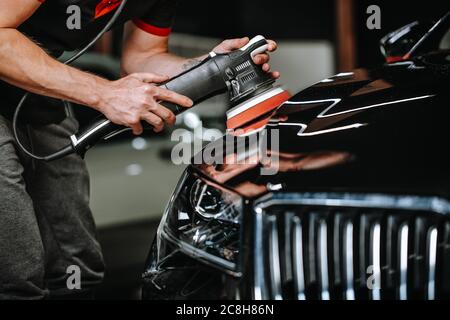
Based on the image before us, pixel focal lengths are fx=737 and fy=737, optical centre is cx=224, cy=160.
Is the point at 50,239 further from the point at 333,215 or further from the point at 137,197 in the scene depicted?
the point at 137,197

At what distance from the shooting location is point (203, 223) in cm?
196

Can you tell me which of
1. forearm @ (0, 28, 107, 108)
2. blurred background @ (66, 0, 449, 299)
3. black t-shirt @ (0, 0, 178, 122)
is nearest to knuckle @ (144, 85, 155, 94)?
forearm @ (0, 28, 107, 108)

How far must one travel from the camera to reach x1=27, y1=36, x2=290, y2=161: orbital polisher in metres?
2.25

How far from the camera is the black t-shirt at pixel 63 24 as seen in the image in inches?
93.8

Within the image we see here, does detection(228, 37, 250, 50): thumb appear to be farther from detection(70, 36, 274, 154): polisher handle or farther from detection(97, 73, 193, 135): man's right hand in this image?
detection(97, 73, 193, 135): man's right hand

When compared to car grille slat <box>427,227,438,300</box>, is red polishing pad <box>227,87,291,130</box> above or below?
above

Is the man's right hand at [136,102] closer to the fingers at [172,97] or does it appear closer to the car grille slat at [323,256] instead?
the fingers at [172,97]

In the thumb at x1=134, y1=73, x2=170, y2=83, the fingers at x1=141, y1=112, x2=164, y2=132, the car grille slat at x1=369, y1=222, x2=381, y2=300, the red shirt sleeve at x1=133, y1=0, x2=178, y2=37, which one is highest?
the red shirt sleeve at x1=133, y1=0, x2=178, y2=37

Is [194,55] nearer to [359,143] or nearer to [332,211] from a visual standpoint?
[359,143]

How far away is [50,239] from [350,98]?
49.9 inches

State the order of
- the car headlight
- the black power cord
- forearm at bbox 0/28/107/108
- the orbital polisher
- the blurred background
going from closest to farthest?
the car headlight, forearm at bbox 0/28/107/108, the orbital polisher, the black power cord, the blurred background

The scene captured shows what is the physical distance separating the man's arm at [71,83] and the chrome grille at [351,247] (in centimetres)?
60

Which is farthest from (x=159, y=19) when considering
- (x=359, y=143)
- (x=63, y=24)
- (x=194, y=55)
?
(x=194, y=55)

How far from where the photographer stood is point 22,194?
234 cm
